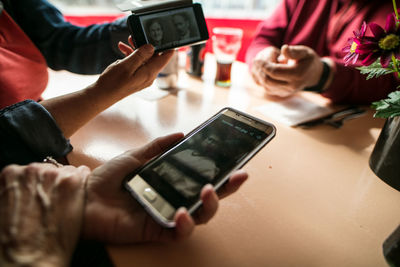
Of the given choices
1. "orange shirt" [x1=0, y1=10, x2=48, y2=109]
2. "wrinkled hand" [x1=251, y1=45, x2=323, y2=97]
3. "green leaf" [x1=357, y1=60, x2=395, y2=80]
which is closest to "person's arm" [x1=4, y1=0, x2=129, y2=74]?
"orange shirt" [x1=0, y1=10, x2=48, y2=109]

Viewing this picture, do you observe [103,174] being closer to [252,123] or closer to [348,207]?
[252,123]

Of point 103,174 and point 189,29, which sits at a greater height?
point 189,29

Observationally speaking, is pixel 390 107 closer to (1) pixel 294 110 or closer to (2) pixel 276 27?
(1) pixel 294 110

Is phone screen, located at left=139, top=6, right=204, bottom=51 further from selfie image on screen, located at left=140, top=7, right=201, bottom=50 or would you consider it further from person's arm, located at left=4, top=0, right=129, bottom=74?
person's arm, located at left=4, top=0, right=129, bottom=74

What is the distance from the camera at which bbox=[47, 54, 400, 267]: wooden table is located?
38 centimetres

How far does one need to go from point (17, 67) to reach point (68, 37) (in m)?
0.21

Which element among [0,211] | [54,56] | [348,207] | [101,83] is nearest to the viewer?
[0,211]

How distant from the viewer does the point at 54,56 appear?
0.87 metres

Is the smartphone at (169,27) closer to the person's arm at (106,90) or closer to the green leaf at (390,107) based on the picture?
the person's arm at (106,90)

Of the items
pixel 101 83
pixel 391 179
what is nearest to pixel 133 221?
pixel 101 83

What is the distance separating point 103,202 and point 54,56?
0.73 m

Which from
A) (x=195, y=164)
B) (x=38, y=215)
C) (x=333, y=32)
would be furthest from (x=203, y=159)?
(x=333, y=32)

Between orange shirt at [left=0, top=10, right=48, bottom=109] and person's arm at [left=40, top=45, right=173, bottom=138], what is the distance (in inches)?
7.9

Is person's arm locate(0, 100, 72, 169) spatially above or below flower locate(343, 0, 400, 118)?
below
